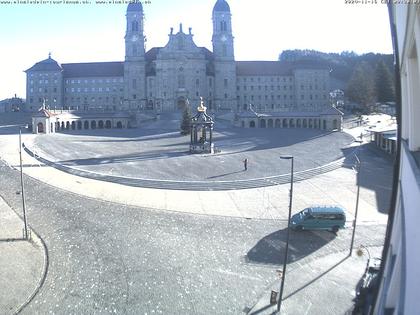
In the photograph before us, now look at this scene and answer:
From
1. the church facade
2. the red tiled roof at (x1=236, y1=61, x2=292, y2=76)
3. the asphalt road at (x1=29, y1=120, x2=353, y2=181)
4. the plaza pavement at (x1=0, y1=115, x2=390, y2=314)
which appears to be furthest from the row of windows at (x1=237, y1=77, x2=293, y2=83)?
the plaza pavement at (x1=0, y1=115, x2=390, y2=314)

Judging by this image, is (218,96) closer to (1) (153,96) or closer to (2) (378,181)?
(1) (153,96)

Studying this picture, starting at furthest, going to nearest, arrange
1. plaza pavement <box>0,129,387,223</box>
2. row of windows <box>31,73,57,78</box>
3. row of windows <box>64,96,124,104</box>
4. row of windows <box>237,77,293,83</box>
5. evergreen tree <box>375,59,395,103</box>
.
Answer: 1. row of windows <box>237,77,293,83</box>
2. row of windows <box>64,96,124,104</box>
3. row of windows <box>31,73,57,78</box>
4. evergreen tree <box>375,59,395,103</box>
5. plaza pavement <box>0,129,387,223</box>

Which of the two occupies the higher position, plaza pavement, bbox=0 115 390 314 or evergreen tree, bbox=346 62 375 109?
evergreen tree, bbox=346 62 375 109

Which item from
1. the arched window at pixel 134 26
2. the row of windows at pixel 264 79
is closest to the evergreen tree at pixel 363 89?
the row of windows at pixel 264 79

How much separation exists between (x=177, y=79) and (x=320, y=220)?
86019 mm

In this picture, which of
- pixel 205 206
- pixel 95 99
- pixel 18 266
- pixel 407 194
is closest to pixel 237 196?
pixel 205 206

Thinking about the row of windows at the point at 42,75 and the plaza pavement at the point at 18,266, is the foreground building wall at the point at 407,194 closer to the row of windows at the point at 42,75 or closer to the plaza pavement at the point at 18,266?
the plaza pavement at the point at 18,266

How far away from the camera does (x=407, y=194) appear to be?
7703 mm

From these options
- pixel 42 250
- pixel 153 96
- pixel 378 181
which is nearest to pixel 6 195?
pixel 42 250

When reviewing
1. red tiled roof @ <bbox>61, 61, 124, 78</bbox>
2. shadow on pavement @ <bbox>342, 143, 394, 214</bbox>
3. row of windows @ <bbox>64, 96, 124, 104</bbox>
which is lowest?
shadow on pavement @ <bbox>342, 143, 394, 214</bbox>

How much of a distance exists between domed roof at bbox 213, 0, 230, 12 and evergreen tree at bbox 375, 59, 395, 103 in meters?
41.5

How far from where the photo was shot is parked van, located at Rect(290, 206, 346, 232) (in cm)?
2323

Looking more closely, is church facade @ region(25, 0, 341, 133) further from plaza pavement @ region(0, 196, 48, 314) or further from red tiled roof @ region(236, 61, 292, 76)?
plaza pavement @ region(0, 196, 48, 314)

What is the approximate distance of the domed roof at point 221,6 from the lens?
109 meters
